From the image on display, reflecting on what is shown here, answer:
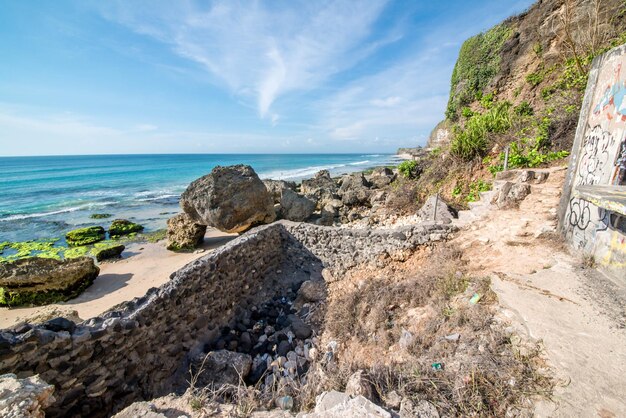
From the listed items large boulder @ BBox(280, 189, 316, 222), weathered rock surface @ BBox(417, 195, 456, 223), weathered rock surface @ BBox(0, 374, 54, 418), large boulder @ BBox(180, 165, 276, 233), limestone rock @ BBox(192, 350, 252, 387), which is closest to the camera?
weathered rock surface @ BBox(0, 374, 54, 418)

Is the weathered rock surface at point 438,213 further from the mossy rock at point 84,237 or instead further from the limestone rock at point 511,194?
the mossy rock at point 84,237

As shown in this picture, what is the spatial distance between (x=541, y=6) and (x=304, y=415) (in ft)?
69.9

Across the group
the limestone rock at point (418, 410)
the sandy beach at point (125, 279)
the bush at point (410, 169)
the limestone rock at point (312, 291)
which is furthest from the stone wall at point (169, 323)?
the bush at point (410, 169)

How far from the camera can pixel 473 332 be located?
3.40 m

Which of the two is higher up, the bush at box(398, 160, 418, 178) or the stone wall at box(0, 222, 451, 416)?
the bush at box(398, 160, 418, 178)

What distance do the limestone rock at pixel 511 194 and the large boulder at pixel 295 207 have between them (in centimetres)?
905

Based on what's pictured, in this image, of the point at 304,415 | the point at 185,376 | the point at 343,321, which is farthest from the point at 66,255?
the point at 304,415

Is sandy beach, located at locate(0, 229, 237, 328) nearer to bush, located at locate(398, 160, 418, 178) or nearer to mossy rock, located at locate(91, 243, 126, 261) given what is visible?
mossy rock, located at locate(91, 243, 126, 261)

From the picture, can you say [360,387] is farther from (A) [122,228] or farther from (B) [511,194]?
(A) [122,228]

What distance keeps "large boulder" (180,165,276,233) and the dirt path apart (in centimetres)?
878

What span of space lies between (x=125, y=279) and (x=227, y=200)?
471 cm

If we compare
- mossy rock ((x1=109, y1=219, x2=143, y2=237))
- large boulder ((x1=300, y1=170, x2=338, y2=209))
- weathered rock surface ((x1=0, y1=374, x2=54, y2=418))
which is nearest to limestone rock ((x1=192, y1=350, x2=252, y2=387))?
weathered rock surface ((x1=0, y1=374, x2=54, y2=418))

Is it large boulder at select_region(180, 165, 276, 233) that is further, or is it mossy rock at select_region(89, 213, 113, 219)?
mossy rock at select_region(89, 213, 113, 219)

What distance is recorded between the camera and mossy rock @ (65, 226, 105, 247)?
45.4 feet
